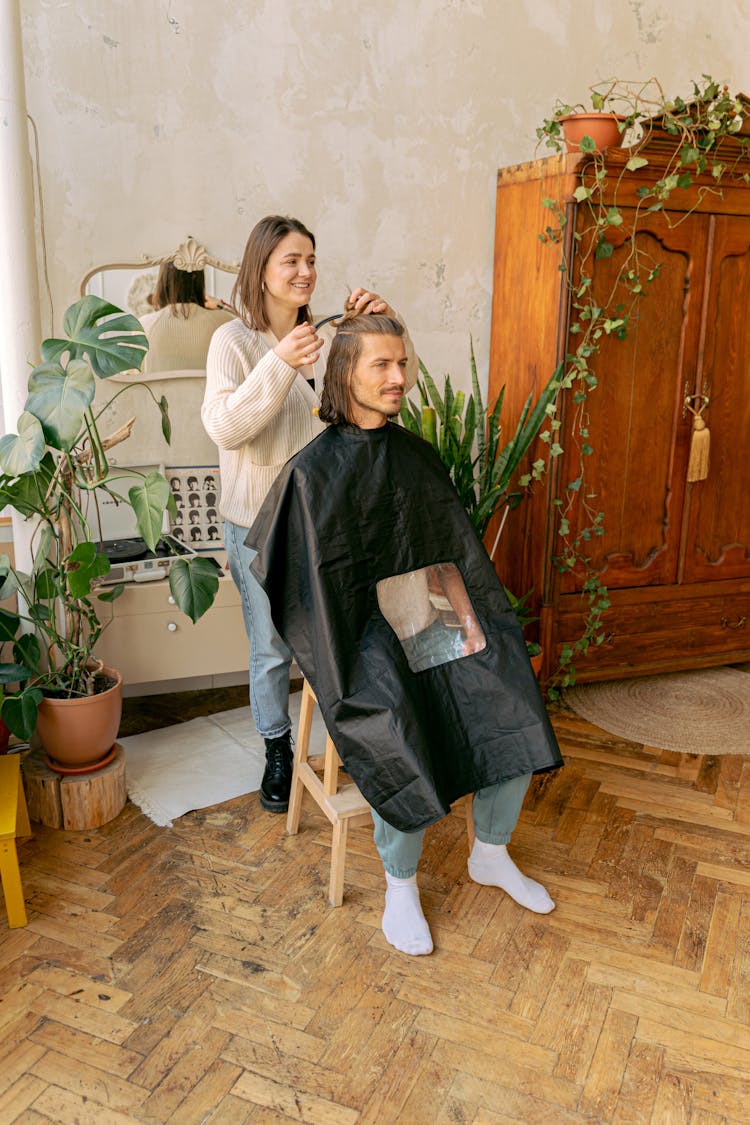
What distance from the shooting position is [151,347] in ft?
9.97

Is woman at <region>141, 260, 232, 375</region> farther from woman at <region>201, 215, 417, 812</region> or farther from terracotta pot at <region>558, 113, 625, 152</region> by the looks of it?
terracotta pot at <region>558, 113, 625, 152</region>

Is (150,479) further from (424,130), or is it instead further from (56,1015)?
(424,130)

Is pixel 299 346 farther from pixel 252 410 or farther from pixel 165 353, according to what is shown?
pixel 165 353

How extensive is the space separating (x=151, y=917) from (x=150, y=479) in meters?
1.03

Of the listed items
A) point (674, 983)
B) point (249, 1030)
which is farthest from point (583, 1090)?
point (249, 1030)

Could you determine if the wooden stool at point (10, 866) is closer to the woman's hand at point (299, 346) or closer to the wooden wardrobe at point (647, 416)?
the woman's hand at point (299, 346)

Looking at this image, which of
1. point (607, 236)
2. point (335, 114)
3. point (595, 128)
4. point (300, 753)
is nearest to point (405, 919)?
point (300, 753)

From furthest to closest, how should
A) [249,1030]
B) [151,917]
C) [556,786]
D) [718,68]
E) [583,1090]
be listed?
[718,68] → [556,786] → [151,917] → [249,1030] → [583,1090]

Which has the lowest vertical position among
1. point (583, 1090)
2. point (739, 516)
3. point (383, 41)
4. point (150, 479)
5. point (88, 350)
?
point (583, 1090)

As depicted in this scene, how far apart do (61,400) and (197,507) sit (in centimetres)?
110

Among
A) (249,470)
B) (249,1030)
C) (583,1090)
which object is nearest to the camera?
(583,1090)

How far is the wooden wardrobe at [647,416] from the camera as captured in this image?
3.13 m

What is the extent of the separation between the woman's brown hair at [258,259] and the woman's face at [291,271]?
0.01 m

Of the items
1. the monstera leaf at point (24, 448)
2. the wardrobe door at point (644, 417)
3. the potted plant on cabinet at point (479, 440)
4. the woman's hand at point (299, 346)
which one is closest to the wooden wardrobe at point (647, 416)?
the wardrobe door at point (644, 417)
